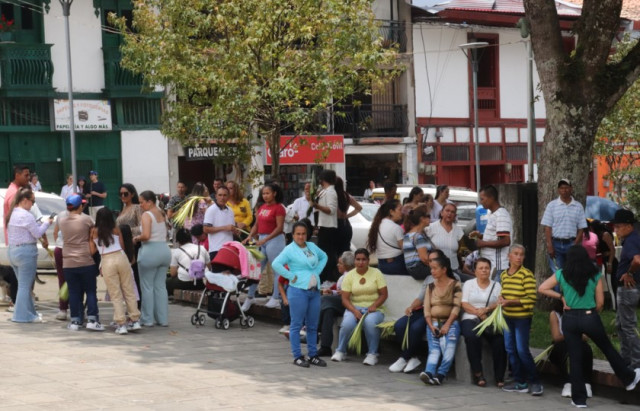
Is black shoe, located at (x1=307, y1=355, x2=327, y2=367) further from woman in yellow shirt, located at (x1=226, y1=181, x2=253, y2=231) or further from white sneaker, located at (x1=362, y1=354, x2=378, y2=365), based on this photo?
woman in yellow shirt, located at (x1=226, y1=181, x2=253, y2=231)

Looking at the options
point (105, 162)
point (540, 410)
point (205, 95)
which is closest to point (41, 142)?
point (105, 162)

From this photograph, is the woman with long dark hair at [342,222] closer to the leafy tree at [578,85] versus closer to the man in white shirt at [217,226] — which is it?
the man in white shirt at [217,226]

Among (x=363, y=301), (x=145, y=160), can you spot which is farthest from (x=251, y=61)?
(x=145, y=160)

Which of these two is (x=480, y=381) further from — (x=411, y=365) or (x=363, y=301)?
(x=363, y=301)

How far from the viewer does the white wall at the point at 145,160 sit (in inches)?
1315

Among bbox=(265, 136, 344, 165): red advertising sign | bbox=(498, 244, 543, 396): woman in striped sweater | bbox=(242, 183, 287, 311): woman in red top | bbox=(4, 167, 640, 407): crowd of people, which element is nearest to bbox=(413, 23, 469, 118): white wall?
bbox=(265, 136, 344, 165): red advertising sign

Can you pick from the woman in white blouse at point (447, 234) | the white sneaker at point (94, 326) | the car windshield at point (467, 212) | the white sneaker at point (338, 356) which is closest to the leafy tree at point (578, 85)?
the woman in white blouse at point (447, 234)

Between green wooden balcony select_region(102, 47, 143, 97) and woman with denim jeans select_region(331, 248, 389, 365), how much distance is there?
812 inches

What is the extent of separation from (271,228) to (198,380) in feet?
14.0

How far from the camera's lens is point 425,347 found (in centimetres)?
1292

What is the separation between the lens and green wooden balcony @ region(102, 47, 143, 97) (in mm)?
32656

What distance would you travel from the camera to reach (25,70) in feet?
103

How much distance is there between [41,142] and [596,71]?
20190mm

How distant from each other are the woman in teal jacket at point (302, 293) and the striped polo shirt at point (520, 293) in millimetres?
2096
